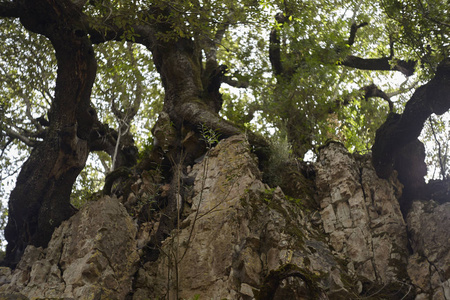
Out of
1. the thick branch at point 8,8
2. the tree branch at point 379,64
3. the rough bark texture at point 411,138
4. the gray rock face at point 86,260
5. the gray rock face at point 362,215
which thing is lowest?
the gray rock face at point 86,260

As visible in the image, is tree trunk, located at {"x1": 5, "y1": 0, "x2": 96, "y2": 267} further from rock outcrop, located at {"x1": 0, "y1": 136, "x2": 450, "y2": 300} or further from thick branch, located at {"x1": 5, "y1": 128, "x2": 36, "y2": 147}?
thick branch, located at {"x1": 5, "y1": 128, "x2": 36, "y2": 147}

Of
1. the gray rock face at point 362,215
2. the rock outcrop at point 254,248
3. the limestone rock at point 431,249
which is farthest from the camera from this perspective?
the gray rock face at point 362,215

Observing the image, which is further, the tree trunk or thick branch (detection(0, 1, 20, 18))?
thick branch (detection(0, 1, 20, 18))

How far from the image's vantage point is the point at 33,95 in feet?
46.1

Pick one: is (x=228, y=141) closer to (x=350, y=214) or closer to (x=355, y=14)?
(x=350, y=214)

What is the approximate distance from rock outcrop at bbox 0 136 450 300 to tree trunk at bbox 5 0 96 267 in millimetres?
963

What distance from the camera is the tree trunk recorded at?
9133 millimetres

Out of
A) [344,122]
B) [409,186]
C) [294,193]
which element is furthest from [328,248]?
[344,122]

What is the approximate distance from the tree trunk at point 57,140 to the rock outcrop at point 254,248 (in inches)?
37.9

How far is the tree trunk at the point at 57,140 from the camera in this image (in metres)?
9.13

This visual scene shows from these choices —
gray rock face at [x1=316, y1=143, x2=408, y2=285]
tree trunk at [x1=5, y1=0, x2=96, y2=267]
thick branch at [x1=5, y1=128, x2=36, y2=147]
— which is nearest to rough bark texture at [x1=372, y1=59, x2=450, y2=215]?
gray rock face at [x1=316, y1=143, x2=408, y2=285]

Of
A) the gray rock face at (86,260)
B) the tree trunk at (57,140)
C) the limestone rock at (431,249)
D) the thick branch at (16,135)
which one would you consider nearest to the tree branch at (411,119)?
the limestone rock at (431,249)

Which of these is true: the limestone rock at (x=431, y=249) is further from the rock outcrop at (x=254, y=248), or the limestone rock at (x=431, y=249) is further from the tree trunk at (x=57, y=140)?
the tree trunk at (x=57, y=140)

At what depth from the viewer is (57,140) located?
9586 millimetres
